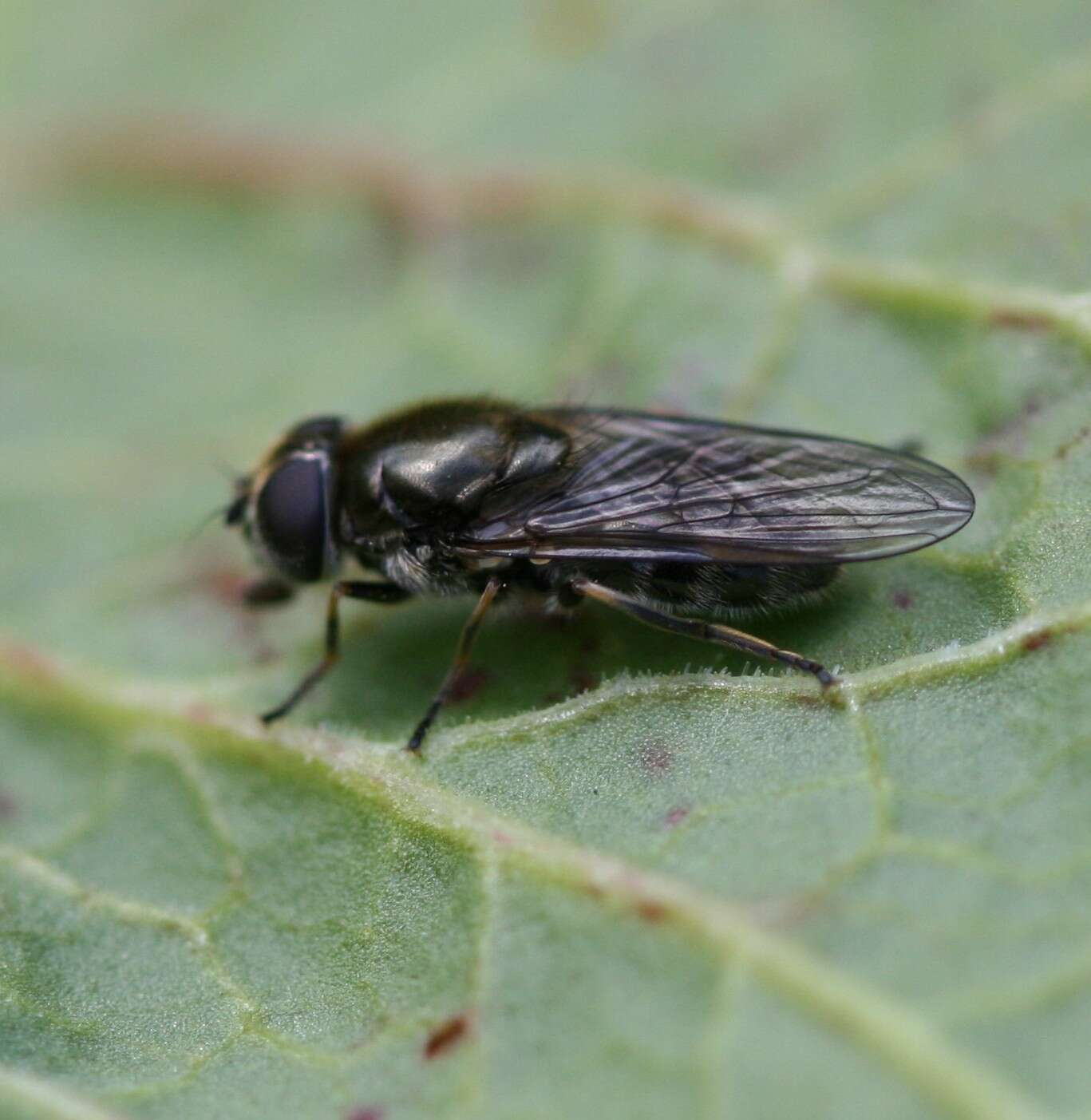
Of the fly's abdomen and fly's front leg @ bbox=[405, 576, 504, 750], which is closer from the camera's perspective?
the fly's abdomen

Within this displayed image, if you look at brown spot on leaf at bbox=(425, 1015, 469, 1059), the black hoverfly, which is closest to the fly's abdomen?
the black hoverfly

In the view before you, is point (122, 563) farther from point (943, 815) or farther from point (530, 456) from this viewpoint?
point (943, 815)

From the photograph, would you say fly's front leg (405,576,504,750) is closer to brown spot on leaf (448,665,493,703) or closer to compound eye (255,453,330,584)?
brown spot on leaf (448,665,493,703)

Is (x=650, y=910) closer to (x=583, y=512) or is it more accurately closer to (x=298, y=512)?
(x=583, y=512)

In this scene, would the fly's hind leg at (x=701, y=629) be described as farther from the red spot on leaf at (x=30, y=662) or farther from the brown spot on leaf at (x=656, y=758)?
the red spot on leaf at (x=30, y=662)

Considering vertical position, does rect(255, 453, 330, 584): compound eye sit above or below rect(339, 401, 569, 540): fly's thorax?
below

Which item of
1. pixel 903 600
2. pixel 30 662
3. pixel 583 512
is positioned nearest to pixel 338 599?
pixel 583 512

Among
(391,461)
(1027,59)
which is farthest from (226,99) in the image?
(1027,59)
